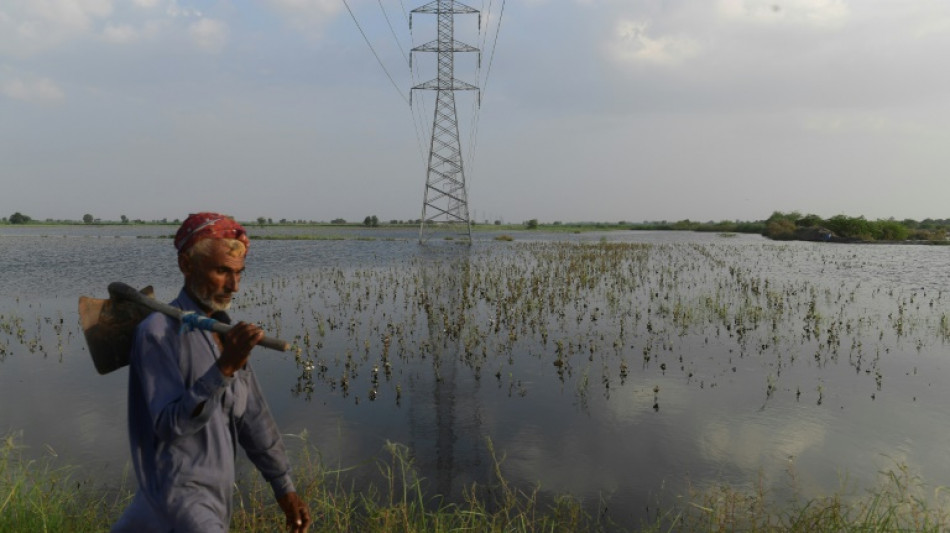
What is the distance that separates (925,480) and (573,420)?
4041 mm

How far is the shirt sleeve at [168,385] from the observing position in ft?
6.81

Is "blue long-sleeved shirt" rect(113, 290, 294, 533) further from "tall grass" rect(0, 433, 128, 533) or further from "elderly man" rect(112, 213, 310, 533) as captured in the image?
"tall grass" rect(0, 433, 128, 533)

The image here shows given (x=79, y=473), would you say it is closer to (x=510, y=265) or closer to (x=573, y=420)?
(x=573, y=420)

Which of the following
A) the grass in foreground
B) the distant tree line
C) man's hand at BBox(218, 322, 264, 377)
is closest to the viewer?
man's hand at BBox(218, 322, 264, 377)

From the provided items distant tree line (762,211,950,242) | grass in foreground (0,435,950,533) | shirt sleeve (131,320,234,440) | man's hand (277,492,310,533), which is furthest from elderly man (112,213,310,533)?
distant tree line (762,211,950,242)

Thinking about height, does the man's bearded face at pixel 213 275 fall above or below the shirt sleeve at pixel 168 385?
above

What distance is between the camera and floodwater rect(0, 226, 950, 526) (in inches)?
259

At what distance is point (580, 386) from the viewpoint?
932cm

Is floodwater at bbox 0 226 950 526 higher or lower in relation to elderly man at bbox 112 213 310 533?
lower

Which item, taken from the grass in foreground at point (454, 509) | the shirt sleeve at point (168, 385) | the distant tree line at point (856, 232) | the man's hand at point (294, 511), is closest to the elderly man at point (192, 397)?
the shirt sleeve at point (168, 385)

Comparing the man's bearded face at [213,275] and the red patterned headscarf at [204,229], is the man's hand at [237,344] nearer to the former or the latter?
the man's bearded face at [213,275]

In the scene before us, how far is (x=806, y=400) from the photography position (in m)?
8.70

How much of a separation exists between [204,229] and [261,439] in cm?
105

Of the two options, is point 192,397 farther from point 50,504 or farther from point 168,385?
point 50,504
